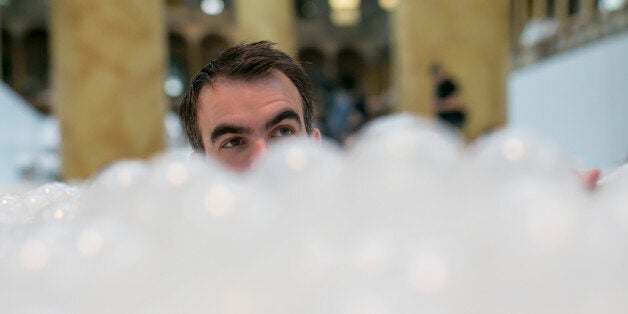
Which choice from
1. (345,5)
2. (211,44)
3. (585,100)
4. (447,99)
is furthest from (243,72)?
(345,5)

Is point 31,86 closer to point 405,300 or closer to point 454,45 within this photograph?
point 454,45

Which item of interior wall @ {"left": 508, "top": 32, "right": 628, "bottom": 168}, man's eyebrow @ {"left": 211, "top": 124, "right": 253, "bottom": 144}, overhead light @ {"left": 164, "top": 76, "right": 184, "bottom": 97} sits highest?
man's eyebrow @ {"left": 211, "top": 124, "right": 253, "bottom": 144}

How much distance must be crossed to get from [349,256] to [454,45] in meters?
3.39

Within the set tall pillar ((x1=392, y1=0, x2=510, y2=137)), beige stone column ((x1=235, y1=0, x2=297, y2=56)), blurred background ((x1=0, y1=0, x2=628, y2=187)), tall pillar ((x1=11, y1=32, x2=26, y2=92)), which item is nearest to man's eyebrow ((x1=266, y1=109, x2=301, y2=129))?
blurred background ((x1=0, y1=0, x2=628, y2=187))

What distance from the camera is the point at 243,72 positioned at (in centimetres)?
125

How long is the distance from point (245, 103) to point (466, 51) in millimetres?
2631

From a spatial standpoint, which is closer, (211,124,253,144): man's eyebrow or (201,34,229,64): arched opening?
(211,124,253,144): man's eyebrow

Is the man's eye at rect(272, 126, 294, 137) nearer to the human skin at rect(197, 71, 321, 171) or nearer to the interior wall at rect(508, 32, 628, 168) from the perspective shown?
the human skin at rect(197, 71, 321, 171)

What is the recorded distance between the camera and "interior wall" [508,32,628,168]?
229 inches

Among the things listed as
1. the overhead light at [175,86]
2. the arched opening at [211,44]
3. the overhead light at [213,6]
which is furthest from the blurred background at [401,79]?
the overhead light at [213,6]

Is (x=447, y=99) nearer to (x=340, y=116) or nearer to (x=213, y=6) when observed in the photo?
(x=340, y=116)

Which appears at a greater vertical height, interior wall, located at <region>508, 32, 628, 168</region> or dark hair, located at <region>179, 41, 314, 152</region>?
dark hair, located at <region>179, 41, 314, 152</region>

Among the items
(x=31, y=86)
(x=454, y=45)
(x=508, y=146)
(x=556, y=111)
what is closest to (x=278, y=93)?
(x=508, y=146)

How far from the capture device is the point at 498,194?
0.33 meters
